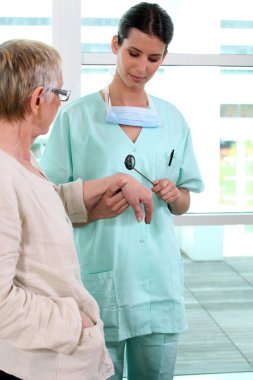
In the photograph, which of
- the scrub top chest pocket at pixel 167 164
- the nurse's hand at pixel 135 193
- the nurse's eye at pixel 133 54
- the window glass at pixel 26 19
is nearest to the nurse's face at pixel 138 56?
the nurse's eye at pixel 133 54

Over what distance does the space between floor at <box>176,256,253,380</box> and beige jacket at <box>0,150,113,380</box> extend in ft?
4.78

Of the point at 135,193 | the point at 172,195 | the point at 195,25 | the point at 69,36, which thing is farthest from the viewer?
the point at 195,25

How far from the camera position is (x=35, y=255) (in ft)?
3.78

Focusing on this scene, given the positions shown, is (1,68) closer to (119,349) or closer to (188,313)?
(119,349)

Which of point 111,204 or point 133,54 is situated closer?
point 111,204

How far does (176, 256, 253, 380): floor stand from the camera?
2.60m

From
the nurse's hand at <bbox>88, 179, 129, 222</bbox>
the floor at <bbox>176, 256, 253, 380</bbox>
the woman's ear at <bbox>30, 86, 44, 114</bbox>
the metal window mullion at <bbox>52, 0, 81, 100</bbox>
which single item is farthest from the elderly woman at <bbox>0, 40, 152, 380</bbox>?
the floor at <bbox>176, 256, 253, 380</bbox>

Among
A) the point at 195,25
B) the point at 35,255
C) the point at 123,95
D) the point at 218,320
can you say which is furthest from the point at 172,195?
the point at 218,320

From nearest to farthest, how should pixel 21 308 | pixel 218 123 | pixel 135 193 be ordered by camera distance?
pixel 21 308
pixel 135 193
pixel 218 123

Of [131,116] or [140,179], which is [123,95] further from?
[140,179]

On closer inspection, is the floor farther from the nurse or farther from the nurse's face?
the nurse's face

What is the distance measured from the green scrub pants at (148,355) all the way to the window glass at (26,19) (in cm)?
114

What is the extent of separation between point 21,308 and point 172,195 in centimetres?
71

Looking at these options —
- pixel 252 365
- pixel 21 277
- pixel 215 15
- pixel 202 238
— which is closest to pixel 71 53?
pixel 215 15
